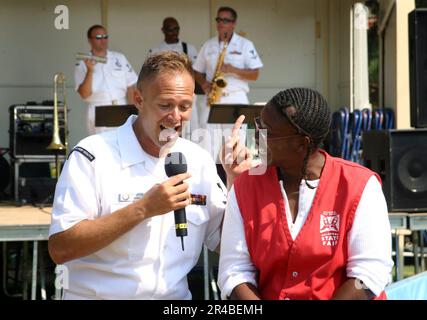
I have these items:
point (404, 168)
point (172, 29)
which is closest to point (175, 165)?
point (404, 168)

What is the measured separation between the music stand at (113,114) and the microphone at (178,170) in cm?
405

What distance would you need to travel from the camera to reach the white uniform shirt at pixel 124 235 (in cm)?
283

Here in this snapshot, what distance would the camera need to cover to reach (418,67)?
19.9ft

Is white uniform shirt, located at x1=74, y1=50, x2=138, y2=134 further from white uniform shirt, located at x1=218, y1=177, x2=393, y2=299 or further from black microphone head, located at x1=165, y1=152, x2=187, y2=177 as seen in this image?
white uniform shirt, located at x1=218, y1=177, x2=393, y2=299

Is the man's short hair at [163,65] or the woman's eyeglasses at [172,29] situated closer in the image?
the man's short hair at [163,65]

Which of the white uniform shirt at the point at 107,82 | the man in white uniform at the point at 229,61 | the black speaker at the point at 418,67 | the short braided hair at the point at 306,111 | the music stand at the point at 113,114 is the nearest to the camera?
the short braided hair at the point at 306,111

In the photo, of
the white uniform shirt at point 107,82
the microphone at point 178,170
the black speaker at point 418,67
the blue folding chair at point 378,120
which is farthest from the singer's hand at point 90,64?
the microphone at point 178,170

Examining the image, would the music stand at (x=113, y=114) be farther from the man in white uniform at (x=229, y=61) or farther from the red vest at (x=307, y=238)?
the red vest at (x=307, y=238)

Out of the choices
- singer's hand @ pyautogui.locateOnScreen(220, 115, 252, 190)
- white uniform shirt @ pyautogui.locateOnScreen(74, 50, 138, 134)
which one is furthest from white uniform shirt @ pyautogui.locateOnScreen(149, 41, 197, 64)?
singer's hand @ pyautogui.locateOnScreen(220, 115, 252, 190)

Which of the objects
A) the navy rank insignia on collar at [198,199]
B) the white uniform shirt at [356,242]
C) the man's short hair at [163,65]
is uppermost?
the man's short hair at [163,65]

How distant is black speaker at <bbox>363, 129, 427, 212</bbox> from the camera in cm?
541

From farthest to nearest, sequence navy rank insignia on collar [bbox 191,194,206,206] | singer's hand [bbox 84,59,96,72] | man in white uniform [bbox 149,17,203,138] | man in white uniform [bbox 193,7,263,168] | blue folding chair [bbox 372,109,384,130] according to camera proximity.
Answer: man in white uniform [bbox 149,17,203,138] < man in white uniform [bbox 193,7,263,168] < singer's hand [bbox 84,59,96,72] < blue folding chair [bbox 372,109,384,130] < navy rank insignia on collar [bbox 191,194,206,206]
